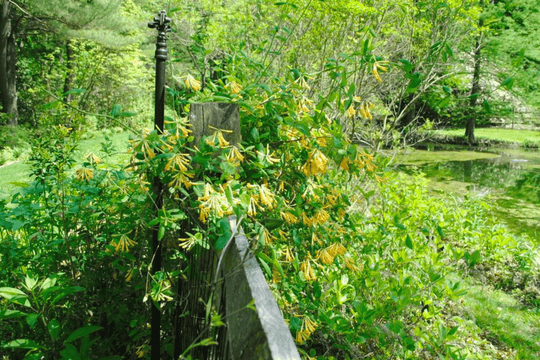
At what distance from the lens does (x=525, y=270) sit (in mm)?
4832

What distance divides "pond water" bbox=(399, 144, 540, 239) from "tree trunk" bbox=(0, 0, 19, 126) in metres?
12.8

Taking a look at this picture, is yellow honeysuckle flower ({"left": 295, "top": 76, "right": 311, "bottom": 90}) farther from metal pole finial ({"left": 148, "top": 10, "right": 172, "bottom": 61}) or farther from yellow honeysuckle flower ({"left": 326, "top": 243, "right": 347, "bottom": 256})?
yellow honeysuckle flower ({"left": 326, "top": 243, "right": 347, "bottom": 256})

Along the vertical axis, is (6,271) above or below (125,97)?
below

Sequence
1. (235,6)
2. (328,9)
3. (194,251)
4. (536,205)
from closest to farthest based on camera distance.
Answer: (194,251), (328,9), (536,205), (235,6)

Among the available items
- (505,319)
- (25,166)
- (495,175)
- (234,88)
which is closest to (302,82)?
(234,88)

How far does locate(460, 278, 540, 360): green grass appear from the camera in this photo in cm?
348

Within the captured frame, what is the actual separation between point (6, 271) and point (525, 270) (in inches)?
221

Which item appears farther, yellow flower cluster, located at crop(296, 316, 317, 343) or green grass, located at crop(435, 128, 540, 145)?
green grass, located at crop(435, 128, 540, 145)

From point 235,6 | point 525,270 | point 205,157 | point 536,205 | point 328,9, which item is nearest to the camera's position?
point 205,157

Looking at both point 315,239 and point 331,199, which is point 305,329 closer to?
point 315,239

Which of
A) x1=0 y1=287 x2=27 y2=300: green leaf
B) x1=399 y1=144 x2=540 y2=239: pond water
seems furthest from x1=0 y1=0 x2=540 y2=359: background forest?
x1=399 y1=144 x2=540 y2=239: pond water

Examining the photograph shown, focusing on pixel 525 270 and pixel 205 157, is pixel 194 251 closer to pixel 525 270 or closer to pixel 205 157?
pixel 205 157

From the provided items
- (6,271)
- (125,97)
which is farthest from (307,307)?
(125,97)

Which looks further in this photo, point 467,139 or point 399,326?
point 467,139
